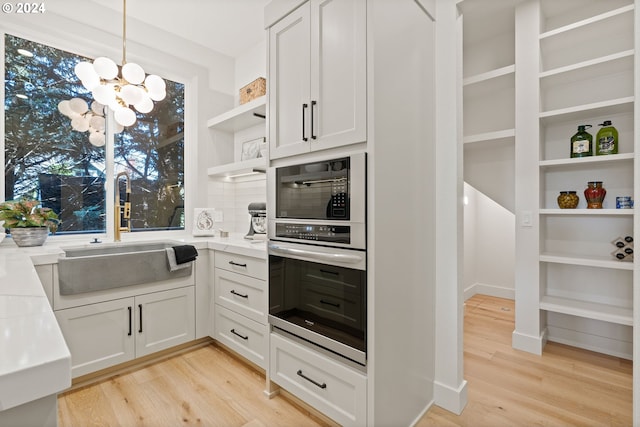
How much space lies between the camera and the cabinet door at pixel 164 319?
A: 7.34ft

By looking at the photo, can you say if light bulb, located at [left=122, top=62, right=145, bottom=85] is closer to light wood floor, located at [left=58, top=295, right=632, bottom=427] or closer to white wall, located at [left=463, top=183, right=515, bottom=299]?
light wood floor, located at [left=58, top=295, right=632, bottom=427]

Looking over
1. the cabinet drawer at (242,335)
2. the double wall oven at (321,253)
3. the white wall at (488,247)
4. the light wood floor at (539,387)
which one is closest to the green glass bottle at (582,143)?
the white wall at (488,247)

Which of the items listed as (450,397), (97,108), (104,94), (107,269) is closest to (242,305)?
(107,269)

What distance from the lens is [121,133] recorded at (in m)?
2.90

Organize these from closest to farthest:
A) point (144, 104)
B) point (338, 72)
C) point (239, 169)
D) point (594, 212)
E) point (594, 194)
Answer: point (338, 72) → point (144, 104) → point (594, 212) → point (594, 194) → point (239, 169)

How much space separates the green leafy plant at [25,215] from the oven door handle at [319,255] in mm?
1689

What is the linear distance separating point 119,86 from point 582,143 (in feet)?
10.6

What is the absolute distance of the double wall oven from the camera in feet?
4.80

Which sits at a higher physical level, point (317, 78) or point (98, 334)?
point (317, 78)

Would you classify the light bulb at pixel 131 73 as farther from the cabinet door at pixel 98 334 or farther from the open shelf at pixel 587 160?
the open shelf at pixel 587 160

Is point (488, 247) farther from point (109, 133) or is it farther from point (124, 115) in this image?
point (109, 133)

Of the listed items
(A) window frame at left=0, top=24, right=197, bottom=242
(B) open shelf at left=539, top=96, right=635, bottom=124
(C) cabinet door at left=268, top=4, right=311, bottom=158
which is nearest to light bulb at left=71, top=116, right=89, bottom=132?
(A) window frame at left=0, top=24, right=197, bottom=242

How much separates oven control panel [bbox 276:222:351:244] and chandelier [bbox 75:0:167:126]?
1.22 metres

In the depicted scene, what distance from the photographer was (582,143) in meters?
2.38
